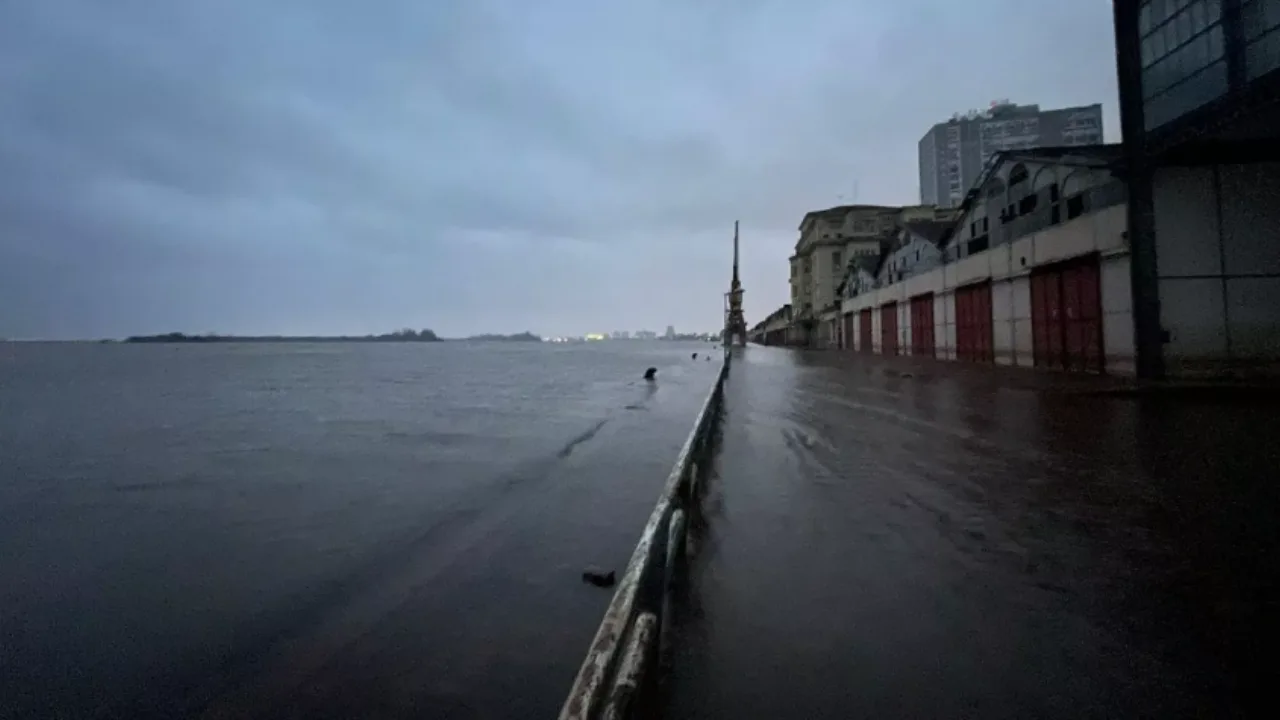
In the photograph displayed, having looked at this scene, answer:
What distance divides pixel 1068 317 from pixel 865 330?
1216 inches

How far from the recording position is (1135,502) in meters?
6.16

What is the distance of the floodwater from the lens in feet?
12.3

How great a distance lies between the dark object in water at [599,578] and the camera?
5.05 metres

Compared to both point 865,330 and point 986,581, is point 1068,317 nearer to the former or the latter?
point 986,581

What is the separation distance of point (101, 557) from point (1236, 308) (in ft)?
73.9

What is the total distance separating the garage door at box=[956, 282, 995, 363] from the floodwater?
18714mm

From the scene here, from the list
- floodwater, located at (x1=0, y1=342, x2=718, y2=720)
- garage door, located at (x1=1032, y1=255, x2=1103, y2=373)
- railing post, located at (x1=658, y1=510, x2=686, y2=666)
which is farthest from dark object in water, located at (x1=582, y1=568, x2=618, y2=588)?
garage door, located at (x1=1032, y1=255, x2=1103, y2=373)

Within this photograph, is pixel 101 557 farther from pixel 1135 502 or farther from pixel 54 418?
pixel 54 418

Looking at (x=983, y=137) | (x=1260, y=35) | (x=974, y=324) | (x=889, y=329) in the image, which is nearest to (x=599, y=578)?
(x=1260, y=35)

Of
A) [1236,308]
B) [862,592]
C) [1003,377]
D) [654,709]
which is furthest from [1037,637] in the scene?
[1003,377]

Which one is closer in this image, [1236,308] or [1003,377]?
[1236,308]

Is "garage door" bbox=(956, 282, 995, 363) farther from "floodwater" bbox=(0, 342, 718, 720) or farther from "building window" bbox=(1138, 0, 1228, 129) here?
"floodwater" bbox=(0, 342, 718, 720)

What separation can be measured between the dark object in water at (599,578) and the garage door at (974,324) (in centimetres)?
2615

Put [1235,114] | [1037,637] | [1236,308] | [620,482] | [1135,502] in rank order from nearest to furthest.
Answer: [1037,637] → [1135,502] → [620,482] → [1235,114] → [1236,308]
